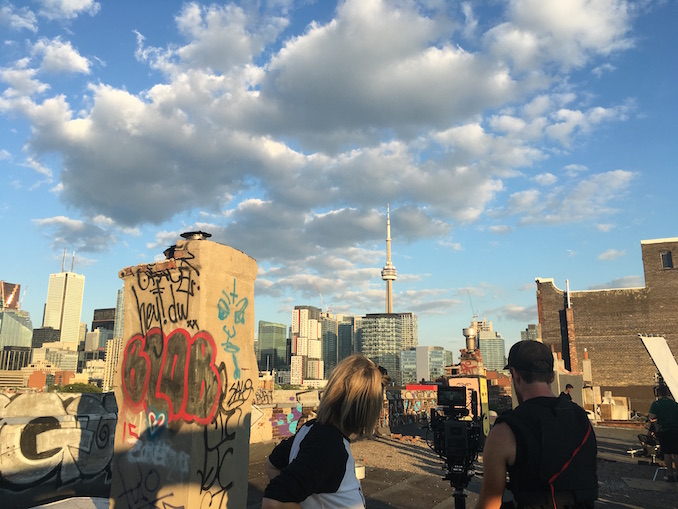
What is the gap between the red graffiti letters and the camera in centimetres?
466

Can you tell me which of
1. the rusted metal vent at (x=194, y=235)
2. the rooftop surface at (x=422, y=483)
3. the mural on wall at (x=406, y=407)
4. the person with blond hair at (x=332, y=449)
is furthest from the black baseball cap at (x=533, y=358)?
the mural on wall at (x=406, y=407)

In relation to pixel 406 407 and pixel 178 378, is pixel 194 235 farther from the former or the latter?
pixel 406 407

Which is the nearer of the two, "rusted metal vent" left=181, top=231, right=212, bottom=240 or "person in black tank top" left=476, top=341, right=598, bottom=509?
"person in black tank top" left=476, top=341, right=598, bottom=509

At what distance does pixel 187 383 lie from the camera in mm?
4668

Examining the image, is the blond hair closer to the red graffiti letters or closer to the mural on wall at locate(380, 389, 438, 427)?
the red graffiti letters

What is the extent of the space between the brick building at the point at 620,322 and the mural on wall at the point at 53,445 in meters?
40.0

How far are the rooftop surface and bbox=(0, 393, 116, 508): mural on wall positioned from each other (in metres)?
0.62

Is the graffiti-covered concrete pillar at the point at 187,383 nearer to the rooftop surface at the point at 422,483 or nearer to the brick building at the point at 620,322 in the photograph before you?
the rooftop surface at the point at 422,483

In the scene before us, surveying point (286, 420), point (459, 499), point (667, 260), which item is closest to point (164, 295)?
point (459, 499)

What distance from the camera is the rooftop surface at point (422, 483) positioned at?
7168 millimetres

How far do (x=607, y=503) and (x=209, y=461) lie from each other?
6602 mm

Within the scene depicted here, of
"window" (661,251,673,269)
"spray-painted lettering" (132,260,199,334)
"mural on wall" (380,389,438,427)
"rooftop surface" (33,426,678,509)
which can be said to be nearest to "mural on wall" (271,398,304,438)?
"rooftop surface" (33,426,678,509)

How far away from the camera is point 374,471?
31.2 ft

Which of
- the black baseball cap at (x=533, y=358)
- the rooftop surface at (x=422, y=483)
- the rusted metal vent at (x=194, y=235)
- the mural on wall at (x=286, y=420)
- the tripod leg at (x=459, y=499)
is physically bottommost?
the rooftop surface at (x=422, y=483)
